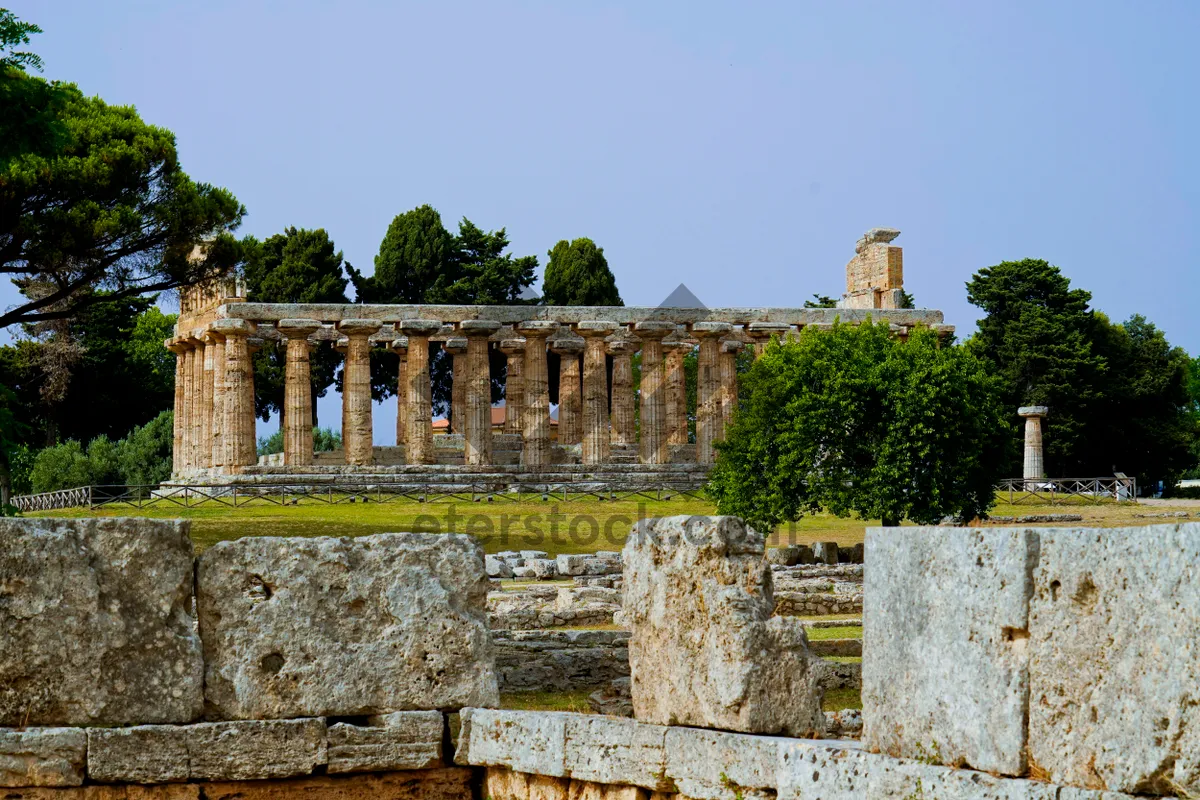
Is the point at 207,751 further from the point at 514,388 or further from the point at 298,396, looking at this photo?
the point at 514,388

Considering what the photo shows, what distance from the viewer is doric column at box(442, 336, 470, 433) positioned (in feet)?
185

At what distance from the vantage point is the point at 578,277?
73.9 m

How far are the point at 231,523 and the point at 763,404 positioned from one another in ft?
38.8

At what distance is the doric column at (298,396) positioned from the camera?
53.0 meters

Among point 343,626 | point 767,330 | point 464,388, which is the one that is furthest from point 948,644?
point 464,388

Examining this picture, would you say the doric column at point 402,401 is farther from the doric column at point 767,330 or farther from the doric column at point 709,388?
the doric column at point 767,330

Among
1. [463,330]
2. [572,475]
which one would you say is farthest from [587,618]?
[463,330]

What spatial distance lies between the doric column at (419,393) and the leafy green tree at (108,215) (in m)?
10.7

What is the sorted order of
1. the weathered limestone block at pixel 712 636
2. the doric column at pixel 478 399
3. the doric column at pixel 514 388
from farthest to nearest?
the doric column at pixel 514 388 → the doric column at pixel 478 399 → the weathered limestone block at pixel 712 636

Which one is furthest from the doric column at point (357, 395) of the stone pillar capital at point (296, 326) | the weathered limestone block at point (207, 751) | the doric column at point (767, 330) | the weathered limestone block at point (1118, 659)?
the weathered limestone block at point (1118, 659)

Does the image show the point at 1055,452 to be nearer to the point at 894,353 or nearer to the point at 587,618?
the point at 894,353

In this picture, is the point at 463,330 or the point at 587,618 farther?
the point at 463,330

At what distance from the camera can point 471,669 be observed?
9.90 metres

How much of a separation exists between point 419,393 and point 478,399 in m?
1.94
